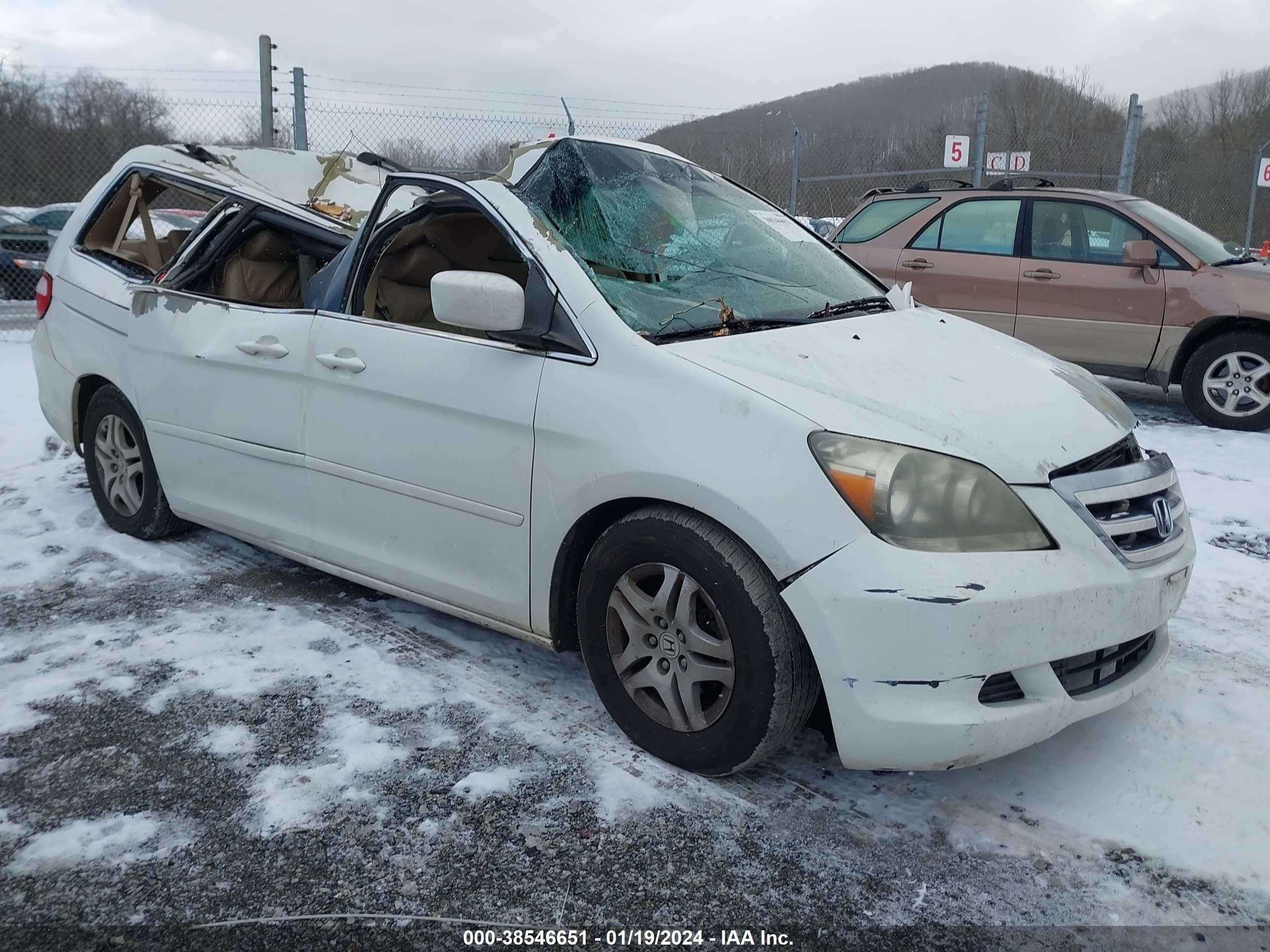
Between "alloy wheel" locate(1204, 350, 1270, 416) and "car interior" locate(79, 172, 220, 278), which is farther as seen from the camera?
"alloy wheel" locate(1204, 350, 1270, 416)

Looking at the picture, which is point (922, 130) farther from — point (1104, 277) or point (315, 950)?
point (315, 950)

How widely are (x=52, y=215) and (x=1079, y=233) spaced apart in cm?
1510

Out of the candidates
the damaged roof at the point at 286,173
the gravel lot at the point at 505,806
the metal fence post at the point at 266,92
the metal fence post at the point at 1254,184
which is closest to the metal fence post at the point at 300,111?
the metal fence post at the point at 266,92

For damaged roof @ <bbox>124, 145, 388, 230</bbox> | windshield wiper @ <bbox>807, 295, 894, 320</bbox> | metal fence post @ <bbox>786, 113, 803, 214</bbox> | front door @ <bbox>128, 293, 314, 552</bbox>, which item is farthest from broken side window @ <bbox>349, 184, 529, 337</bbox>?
metal fence post @ <bbox>786, 113, 803, 214</bbox>

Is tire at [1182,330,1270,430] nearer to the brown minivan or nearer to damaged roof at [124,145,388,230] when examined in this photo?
the brown minivan

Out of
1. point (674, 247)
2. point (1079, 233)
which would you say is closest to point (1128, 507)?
point (674, 247)

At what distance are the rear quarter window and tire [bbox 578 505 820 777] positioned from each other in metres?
6.27

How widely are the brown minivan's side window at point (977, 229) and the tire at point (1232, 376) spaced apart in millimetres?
1577

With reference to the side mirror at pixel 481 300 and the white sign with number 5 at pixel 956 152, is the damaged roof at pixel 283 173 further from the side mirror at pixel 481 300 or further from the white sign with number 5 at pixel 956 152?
the white sign with number 5 at pixel 956 152

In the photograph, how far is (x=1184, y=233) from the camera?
726 cm

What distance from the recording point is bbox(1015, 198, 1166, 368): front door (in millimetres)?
7012

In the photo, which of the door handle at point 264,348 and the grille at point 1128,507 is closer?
the grille at point 1128,507

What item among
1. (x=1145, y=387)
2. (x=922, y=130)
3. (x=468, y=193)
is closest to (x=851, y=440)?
(x=468, y=193)

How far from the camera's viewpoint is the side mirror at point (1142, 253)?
6887mm
